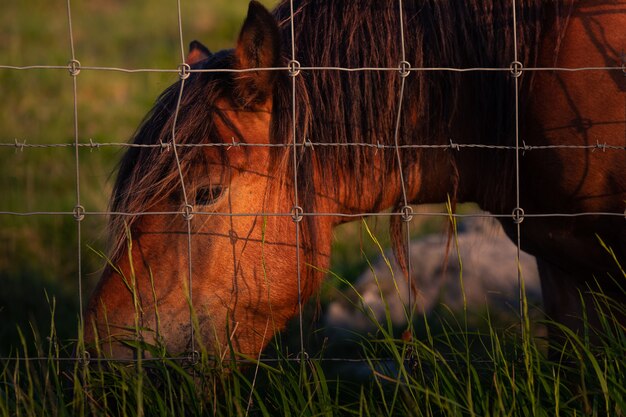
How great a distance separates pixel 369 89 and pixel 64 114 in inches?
240

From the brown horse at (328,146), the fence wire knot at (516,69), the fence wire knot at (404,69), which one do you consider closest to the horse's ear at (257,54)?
the brown horse at (328,146)

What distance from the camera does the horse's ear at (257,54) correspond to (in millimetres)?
2398

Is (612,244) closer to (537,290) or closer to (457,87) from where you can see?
(457,87)

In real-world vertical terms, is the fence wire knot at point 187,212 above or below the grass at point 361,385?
above

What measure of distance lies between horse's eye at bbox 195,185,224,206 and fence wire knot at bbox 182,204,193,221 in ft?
0.24

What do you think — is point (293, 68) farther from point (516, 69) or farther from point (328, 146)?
point (516, 69)

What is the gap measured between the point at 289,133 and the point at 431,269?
2.67 m

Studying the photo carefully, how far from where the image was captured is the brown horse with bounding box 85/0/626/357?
249cm

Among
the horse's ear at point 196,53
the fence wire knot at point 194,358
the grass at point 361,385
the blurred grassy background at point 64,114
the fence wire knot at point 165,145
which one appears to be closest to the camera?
the grass at point 361,385

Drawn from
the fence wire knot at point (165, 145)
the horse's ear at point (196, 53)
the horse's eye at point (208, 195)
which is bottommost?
the horse's eye at point (208, 195)

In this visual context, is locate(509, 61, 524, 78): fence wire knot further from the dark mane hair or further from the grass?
the grass

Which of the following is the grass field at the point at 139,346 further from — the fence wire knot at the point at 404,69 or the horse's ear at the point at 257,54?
the fence wire knot at the point at 404,69

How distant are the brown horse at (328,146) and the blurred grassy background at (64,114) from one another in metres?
0.28

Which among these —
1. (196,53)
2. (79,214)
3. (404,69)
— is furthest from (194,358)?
(196,53)
